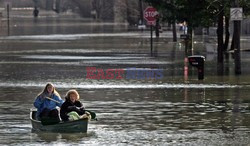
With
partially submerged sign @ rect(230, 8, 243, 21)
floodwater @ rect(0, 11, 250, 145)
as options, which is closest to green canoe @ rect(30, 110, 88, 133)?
floodwater @ rect(0, 11, 250, 145)

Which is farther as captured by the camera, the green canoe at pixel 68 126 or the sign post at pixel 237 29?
the sign post at pixel 237 29

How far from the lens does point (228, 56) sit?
Answer: 5047 centimetres

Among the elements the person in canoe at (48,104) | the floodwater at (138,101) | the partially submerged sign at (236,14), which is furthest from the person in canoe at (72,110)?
the partially submerged sign at (236,14)

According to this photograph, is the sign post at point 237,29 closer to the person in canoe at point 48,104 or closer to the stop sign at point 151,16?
the person in canoe at point 48,104

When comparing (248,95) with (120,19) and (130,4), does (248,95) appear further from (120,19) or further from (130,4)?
(120,19)

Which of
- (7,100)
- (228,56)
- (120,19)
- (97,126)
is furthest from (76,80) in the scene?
(120,19)

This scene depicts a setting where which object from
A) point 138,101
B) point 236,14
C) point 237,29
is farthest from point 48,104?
point 237,29

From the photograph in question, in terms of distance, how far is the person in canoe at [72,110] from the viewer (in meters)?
20.0

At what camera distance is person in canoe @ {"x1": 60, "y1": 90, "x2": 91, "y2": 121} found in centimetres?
2005

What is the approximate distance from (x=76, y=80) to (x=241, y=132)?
1530 cm

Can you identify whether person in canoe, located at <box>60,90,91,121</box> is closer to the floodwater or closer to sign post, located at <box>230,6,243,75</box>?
the floodwater

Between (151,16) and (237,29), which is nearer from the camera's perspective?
(237,29)

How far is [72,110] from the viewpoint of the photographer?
20.2m

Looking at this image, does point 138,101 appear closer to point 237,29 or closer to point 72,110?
point 72,110
